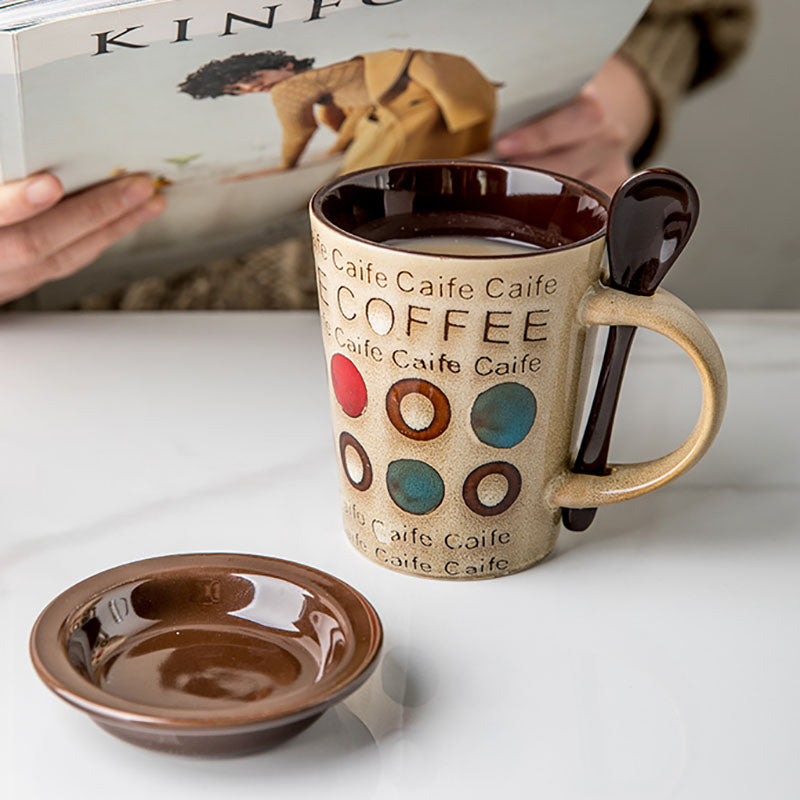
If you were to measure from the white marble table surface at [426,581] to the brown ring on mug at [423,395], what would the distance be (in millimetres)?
64

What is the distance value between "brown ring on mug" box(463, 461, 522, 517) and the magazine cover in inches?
8.7

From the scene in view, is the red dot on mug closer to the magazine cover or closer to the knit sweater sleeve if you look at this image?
the magazine cover

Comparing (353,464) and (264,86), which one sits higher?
(264,86)

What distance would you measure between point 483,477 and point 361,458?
5 cm

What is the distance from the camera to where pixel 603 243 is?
0.39 meters

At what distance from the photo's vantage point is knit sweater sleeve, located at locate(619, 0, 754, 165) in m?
0.86

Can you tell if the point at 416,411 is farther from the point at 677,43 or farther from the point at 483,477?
the point at 677,43

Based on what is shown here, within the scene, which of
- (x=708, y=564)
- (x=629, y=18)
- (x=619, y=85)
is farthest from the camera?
(x=619, y=85)

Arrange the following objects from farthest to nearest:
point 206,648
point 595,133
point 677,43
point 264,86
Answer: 1. point 677,43
2. point 595,133
3. point 264,86
4. point 206,648

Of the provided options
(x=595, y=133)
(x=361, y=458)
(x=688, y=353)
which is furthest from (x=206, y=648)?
(x=595, y=133)

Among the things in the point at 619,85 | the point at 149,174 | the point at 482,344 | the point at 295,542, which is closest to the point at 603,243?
the point at 482,344

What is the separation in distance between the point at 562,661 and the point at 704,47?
67cm

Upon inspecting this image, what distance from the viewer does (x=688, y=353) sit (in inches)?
16.2

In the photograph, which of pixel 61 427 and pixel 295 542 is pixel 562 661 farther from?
pixel 61 427
